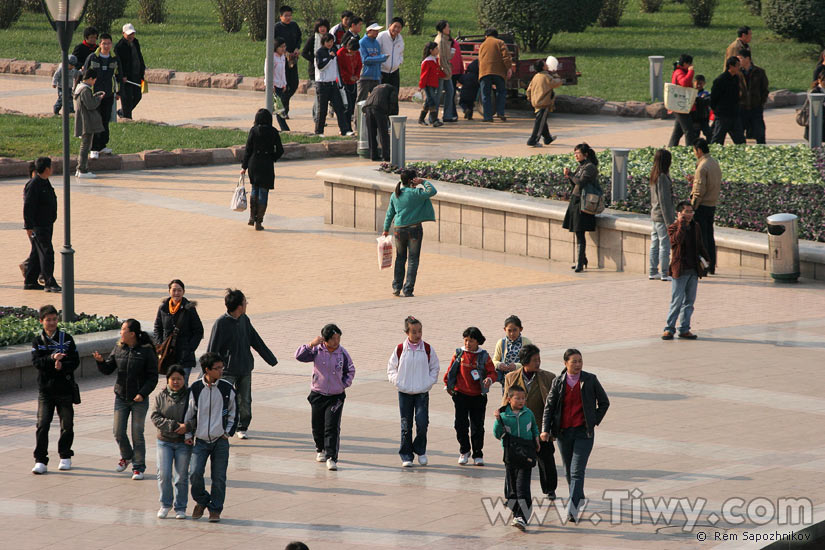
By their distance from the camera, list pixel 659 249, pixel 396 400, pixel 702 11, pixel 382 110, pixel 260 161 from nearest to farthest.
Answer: pixel 396 400 → pixel 659 249 → pixel 260 161 → pixel 382 110 → pixel 702 11

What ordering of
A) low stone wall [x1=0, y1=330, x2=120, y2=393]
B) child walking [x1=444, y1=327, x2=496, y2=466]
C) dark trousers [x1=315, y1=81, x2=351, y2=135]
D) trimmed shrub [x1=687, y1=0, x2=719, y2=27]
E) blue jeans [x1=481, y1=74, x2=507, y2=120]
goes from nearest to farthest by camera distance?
child walking [x1=444, y1=327, x2=496, y2=466] < low stone wall [x1=0, y1=330, x2=120, y2=393] < dark trousers [x1=315, y1=81, x2=351, y2=135] < blue jeans [x1=481, y1=74, x2=507, y2=120] < trimmed shrub [x1=687, y1=0, x2=719, y2=27]

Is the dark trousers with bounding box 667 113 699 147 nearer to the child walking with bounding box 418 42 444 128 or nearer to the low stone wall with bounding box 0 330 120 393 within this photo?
the child walking with bounding box 418 42 444 128

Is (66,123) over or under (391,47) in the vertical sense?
under

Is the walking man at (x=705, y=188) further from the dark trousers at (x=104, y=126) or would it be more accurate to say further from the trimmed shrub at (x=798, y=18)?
the trimmed shrub at (x=798, y=18)

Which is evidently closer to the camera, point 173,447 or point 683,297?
point 173,447

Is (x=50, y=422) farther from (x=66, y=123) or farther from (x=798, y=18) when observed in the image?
(x=798, y=18)

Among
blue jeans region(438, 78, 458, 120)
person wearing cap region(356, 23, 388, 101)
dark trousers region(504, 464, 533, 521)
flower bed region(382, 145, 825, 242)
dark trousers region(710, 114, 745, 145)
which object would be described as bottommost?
dark trousers region(504, 464, 533, 521)

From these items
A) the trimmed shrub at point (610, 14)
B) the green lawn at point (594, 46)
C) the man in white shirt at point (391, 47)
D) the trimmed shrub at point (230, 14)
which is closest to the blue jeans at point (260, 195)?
the man in white shirt at point (391, 47)

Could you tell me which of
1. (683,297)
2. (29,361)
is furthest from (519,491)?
(29,361)

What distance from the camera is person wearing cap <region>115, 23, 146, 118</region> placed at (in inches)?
1051

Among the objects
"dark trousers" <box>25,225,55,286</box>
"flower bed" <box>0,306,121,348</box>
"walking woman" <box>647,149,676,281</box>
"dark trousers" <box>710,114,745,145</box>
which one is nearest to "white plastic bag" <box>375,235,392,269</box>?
"walking woman" <box>647,149,676,281</box>

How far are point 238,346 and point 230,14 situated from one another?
107ft

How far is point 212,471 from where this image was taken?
943 cm

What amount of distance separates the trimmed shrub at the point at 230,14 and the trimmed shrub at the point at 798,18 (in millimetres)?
15410
